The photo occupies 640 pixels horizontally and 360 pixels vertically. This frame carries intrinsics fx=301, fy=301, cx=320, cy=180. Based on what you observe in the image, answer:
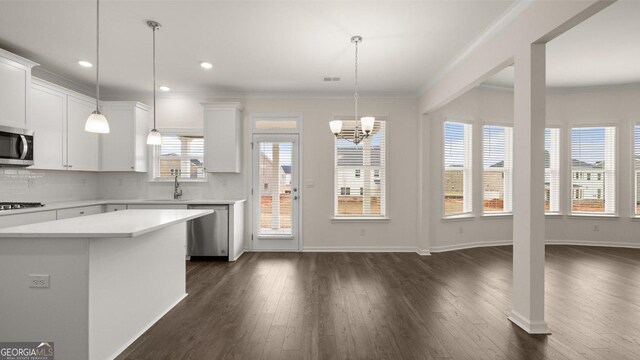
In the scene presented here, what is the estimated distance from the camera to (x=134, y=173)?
5398 mm

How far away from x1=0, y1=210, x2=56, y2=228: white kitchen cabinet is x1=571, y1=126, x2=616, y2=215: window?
8.63m

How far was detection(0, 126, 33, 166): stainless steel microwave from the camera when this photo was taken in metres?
3.38

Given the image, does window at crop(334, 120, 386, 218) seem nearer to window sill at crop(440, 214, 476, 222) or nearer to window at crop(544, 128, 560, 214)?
window sill at crop(440, 214, 476, 222)

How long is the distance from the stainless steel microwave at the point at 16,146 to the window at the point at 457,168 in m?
6.11

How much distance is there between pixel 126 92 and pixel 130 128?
2.70 ft

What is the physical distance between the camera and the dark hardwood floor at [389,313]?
7.54 feet

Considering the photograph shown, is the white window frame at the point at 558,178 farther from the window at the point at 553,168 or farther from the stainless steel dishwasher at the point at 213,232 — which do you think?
the stainless steel dishwasher at the point at 213,232

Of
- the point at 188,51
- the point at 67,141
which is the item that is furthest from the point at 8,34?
the point at 188,51

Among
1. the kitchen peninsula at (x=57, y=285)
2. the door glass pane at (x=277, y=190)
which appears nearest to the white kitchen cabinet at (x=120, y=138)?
the door glass pane at (x=277, y=190)

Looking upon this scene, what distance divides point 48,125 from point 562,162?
342 inches

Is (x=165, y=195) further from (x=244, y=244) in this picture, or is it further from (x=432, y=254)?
(x=432, y=254)

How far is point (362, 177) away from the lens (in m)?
5.52

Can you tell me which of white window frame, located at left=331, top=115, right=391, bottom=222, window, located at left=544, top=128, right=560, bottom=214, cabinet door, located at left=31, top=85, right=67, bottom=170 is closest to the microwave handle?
cabinet door, located at left=31, top=85, right=67, bottom=170

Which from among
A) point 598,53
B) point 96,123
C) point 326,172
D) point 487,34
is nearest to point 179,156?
point 326,172
